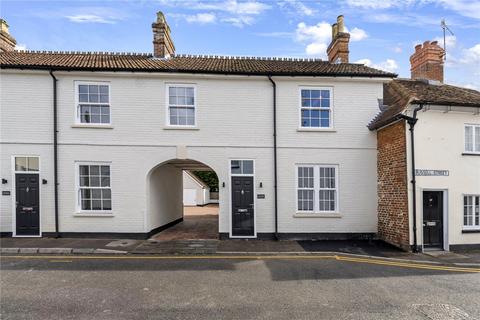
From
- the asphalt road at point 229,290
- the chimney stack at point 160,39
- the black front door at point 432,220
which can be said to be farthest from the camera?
the chimney stack at point 160,39

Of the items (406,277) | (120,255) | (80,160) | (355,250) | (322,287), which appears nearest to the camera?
(322,287)

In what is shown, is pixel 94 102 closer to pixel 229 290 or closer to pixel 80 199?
pixel 80 199

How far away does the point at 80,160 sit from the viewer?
10695 mm

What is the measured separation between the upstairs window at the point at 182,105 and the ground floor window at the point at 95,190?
10.6ft

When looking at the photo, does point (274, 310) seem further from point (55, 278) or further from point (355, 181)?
point (355, 181)

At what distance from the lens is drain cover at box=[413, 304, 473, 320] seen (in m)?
4.90

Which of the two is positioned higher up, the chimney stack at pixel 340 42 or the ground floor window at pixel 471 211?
the chimney stack at pixel 340 42

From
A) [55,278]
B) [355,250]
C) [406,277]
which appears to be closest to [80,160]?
[55,278]

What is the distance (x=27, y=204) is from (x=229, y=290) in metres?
9.14

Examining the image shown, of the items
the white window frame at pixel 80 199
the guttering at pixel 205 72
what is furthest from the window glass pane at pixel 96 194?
the guttering at pixel 205 72

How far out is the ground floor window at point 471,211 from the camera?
33.3ft

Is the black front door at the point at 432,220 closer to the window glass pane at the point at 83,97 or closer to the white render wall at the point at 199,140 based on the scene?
the white render wall at the point at 199,140

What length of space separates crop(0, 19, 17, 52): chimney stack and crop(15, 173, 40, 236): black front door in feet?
23.3

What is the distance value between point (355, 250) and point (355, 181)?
2.87 m
